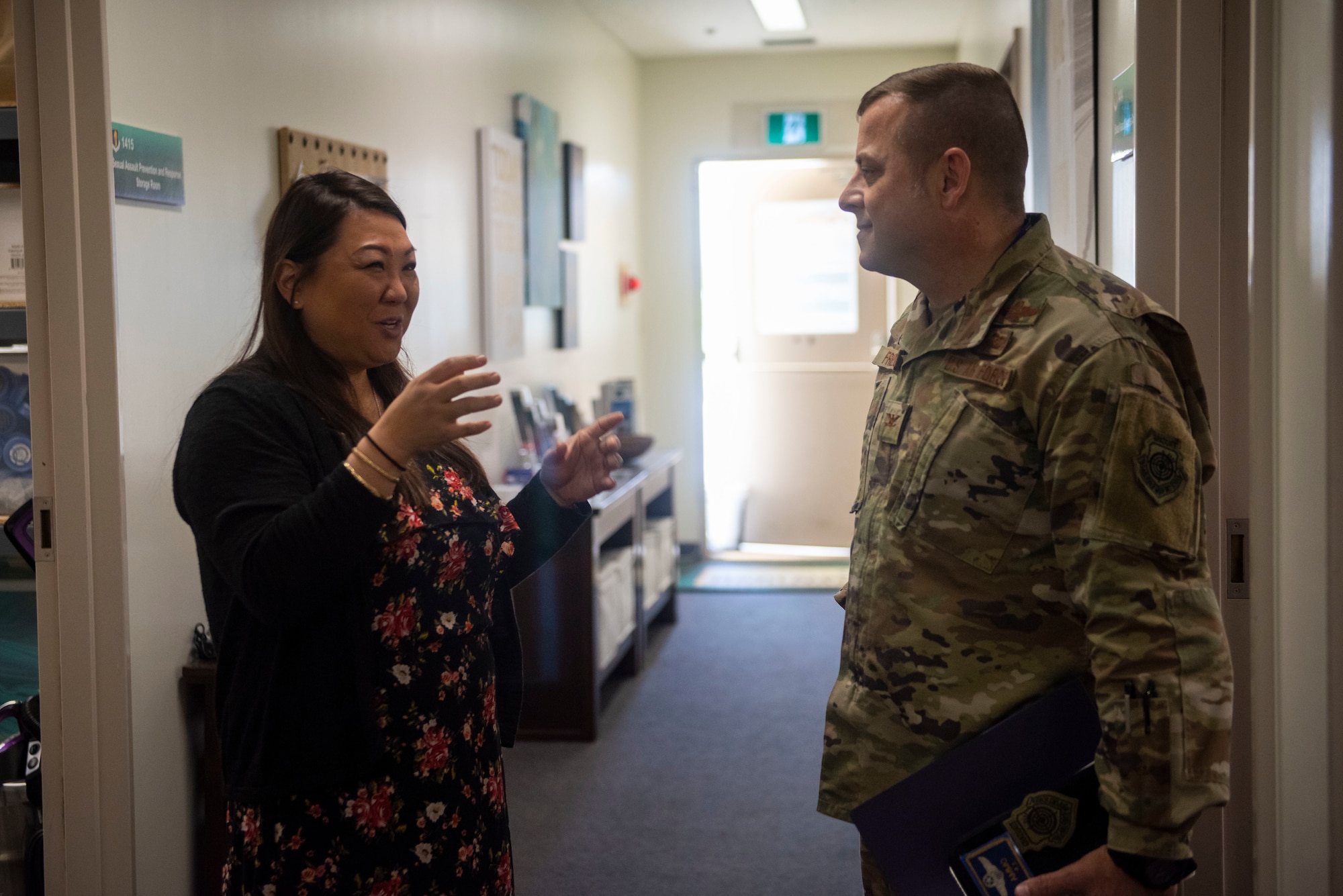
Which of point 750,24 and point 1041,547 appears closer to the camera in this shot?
point 1041,547

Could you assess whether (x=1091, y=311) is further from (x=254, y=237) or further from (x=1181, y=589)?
(x=254, y=237)

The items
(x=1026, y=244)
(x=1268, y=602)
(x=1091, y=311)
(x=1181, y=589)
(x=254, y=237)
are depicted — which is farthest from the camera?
(x=254, y=237)

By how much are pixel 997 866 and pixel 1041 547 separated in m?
0.37

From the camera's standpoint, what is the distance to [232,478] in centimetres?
133

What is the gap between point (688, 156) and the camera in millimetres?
6852

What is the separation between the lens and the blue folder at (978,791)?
1291 millimetres

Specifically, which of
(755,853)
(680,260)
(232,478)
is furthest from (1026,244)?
(680,260)

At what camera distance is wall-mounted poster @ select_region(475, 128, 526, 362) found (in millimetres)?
4109

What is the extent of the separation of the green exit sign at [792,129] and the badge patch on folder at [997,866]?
232 inches

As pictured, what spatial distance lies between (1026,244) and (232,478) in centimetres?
100

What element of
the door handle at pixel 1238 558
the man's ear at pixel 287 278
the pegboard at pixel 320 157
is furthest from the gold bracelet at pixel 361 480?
the pegboard at pixel 320 157

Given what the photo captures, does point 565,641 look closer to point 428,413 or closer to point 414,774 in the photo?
point 414,774

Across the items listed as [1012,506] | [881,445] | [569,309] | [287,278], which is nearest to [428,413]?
[287,278]

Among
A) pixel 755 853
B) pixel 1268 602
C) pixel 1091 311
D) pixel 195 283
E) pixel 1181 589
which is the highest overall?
pixel 195 283
